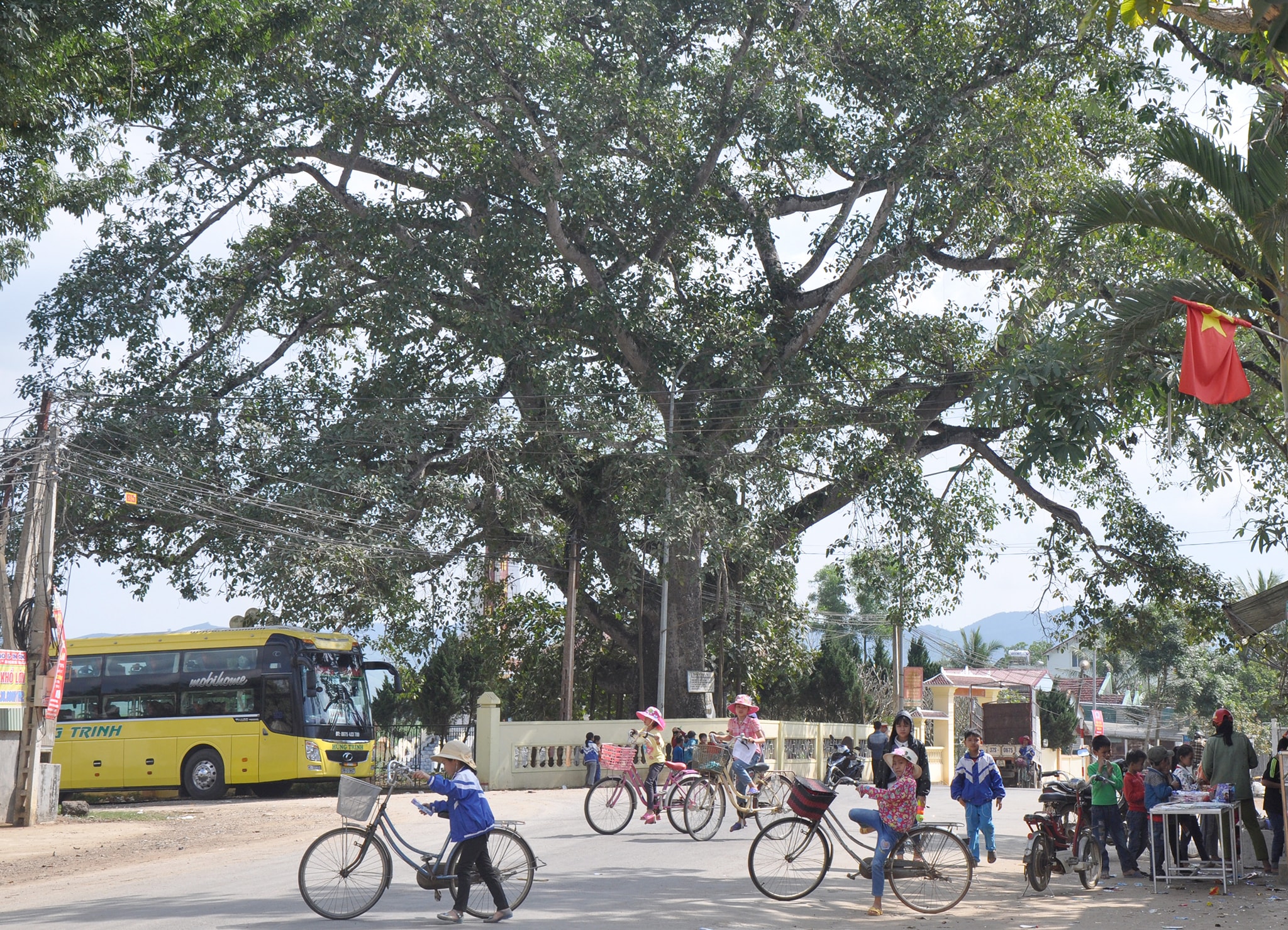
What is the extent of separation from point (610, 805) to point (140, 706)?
13203 mm

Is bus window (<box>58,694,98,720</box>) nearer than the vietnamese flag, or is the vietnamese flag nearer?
the vietnamese flag

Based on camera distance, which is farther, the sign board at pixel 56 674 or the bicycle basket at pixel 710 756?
the sign board at pixel 56 674

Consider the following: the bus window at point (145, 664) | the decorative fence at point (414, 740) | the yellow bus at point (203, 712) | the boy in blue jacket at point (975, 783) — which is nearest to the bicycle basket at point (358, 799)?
the boy in blue jacket at point (975, 783)

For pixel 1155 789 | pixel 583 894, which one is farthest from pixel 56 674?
pixel 1155 789

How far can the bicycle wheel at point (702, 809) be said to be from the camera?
1434cm

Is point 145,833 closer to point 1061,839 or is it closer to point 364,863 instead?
point 364,863

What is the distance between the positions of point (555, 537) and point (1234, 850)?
1487cm

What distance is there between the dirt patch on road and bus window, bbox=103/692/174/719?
184 cm

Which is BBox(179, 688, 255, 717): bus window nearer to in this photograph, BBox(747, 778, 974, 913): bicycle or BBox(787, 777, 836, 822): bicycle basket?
BBox(747, 778, 974, 913): bicycle

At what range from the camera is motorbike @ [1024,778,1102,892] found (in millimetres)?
10750

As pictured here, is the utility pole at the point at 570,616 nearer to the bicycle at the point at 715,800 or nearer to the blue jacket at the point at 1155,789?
the bicycle at the point at 715,800

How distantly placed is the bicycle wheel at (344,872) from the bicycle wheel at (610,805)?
616 centimetres

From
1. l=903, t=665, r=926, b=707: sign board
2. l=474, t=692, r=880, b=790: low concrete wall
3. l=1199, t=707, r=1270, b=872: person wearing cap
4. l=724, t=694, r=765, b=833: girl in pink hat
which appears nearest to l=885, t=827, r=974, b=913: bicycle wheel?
l=1199, t=707, r=1270, b=872: person wearing cap

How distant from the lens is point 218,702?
2356cm
